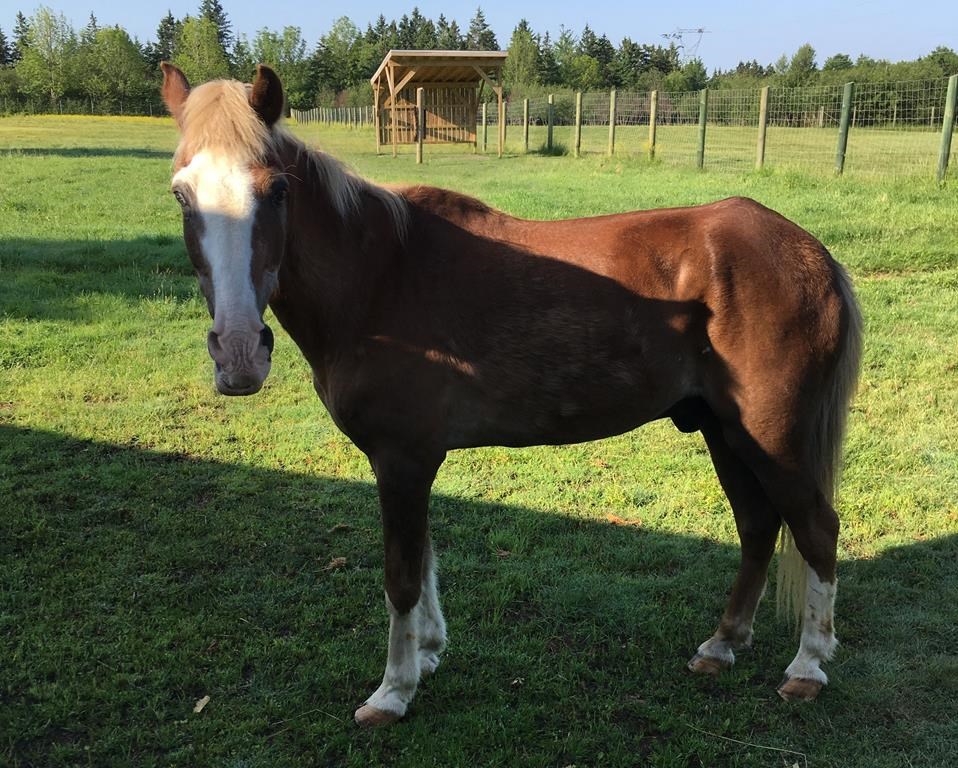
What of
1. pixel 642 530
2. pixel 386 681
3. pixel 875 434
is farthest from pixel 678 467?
pixel 386 681

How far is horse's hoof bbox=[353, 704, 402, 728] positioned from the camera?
2.68 meters

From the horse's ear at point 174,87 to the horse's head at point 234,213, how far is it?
9.8 inches

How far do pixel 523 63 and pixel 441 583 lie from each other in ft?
257

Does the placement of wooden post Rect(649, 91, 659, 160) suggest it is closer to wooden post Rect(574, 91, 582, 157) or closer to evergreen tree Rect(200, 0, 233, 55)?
wooden post Rect(574, 91, 582, 157)

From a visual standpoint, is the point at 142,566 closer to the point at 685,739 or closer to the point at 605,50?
the point at 685,739

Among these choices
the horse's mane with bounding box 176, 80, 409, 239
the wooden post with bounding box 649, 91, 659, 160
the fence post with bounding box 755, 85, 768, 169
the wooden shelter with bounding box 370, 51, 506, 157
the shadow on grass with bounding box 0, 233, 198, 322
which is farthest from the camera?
the wooden shelter with bounding box 370, 51, 506, 157

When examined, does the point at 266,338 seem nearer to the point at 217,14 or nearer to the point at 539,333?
the point at 539,333

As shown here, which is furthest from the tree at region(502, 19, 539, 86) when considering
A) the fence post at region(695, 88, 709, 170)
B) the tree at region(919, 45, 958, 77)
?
the fence post at region(695, 88, 709, 170)

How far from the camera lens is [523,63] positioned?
73875mm

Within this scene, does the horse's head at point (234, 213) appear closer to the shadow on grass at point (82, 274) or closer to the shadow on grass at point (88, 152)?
the shadow on grass at point (82, 274)

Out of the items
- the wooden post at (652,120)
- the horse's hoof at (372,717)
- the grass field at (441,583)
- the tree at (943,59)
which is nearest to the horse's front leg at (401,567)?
the horse's hoof at (372,717)

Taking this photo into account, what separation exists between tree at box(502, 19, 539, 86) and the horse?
7229cm

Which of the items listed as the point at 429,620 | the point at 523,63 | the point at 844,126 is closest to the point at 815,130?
the point at 844,126

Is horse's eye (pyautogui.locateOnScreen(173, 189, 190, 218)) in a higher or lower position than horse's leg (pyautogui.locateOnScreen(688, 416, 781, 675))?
higher
